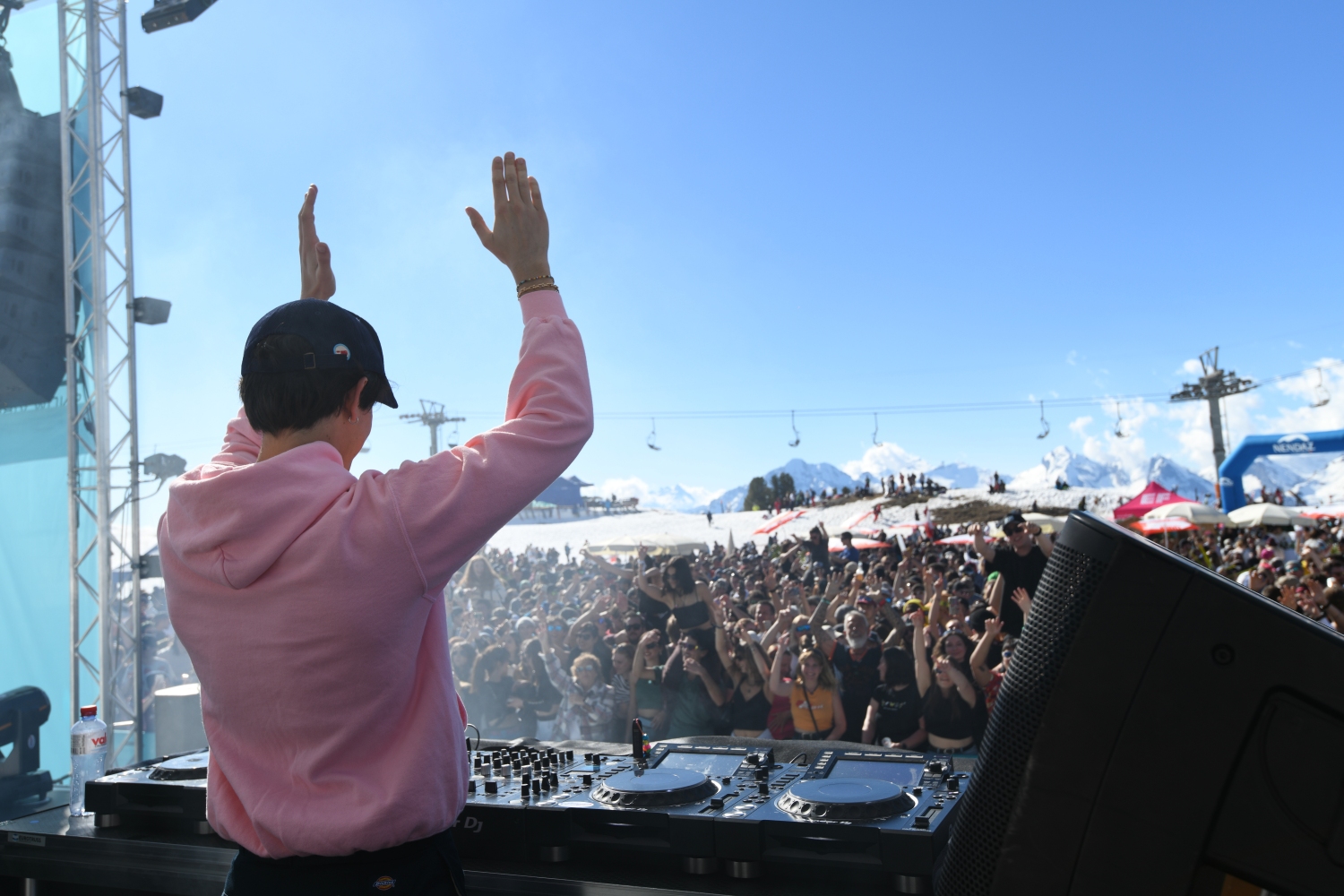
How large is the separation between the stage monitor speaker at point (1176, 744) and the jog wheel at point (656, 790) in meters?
0.97

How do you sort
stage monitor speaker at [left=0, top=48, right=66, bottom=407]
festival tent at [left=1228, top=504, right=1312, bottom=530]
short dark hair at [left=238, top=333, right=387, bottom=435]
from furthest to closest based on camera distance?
festival tent at [left=1228, top=504, right=1312, bottom=530] < stage monitor speaker at [left=0, top=48, right=66, bottom=407] < short dark hair at [left=238, top=333, right=387, bottom=435]

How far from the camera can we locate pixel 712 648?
Answer: 554 centimetres

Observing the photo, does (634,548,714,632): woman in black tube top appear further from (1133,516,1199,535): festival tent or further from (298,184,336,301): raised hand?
(1133,516,1199,535): festival tent

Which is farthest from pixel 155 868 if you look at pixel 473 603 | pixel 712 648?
pixel 473 603

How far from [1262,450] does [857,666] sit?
62.2 feet

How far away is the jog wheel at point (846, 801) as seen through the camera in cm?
136

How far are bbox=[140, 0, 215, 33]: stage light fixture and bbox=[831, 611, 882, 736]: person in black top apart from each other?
5826 mm

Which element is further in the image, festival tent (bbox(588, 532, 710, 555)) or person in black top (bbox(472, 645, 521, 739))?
festival tent (bbox(588, 532, 710, 555))

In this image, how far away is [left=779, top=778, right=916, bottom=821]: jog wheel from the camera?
4.45 ft

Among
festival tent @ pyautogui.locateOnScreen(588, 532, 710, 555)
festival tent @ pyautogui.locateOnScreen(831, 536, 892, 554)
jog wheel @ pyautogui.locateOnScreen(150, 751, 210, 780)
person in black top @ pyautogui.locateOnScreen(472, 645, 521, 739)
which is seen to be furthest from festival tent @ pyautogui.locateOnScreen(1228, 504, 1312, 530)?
jog wheel @ pyautogui.locateOnScreen(150, 751, 210, 780)

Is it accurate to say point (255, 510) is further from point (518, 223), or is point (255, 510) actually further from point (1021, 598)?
point (1021, 598)

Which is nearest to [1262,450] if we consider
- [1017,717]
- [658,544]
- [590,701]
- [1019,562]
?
[658,544]

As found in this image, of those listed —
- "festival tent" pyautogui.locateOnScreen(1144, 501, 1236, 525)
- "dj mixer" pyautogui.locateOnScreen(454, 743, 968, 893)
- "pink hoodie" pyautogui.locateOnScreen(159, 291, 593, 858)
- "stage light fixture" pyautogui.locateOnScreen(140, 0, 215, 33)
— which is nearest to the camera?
"pink hoodie" pyautogui.locateOnScreen(159, 291, 593, 858)

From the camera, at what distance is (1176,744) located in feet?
1.83
